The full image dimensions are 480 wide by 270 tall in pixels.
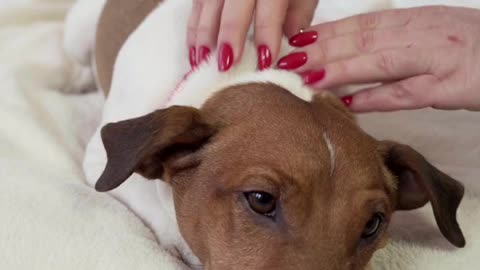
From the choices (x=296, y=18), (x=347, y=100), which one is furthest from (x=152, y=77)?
(x=347, y=100)

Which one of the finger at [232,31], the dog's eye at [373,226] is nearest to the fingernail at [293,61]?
the finger at [232,31]

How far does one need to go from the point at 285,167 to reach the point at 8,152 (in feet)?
3.55

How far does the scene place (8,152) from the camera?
87.4 inches

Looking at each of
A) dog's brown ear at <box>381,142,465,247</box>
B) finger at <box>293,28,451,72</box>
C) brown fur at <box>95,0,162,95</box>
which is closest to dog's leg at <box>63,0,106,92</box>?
brown fur at <box>95,0,162,95</box>

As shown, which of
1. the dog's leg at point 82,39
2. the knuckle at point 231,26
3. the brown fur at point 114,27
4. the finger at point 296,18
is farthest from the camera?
the dog's leg at point 82,39

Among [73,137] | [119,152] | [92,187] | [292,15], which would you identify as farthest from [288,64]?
[73,137]

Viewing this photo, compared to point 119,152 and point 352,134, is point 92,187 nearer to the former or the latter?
point 119,152

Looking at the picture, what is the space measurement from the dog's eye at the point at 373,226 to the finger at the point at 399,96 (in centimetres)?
40

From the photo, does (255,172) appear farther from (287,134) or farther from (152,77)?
(152,77)

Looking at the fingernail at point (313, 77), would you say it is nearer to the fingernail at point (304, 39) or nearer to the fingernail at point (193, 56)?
the fingernail at point (304, 39)

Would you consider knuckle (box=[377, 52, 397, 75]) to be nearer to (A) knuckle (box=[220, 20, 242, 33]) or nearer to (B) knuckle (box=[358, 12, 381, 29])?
(B) knuckle (box=[358, 12, 381, 29])

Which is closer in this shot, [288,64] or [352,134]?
[352,134]

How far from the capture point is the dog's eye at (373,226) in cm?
168

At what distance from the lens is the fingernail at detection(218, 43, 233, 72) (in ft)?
6.15
